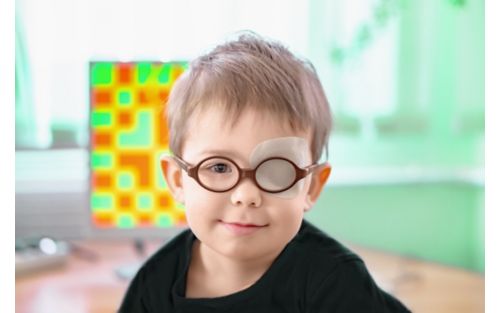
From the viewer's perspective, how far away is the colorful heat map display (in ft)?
5.60

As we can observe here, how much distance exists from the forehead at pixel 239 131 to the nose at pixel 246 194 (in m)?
0.03

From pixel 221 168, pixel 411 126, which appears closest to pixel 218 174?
pixel 221 168

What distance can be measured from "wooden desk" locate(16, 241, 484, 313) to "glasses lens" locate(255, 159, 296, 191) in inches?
27.7

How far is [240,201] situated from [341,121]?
4.95 ft

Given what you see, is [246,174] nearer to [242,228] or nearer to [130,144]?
[242,228]

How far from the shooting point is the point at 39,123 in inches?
84.5

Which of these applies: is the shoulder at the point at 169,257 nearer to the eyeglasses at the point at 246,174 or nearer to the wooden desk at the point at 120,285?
the eyeglasses at the point at 246,174

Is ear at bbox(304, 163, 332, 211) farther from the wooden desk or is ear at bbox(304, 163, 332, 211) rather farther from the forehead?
the wooden desk

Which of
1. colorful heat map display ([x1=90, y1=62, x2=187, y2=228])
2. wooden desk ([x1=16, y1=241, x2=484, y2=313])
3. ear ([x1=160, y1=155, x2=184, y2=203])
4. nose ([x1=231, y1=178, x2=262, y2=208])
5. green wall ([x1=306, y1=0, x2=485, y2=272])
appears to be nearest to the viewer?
nose ([x1=231, y1=178, x2=262, y2=208])

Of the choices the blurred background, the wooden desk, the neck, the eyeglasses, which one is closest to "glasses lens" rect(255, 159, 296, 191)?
the eyeglasses

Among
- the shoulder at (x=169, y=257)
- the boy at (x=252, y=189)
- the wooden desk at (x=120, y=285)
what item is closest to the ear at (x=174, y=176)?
the boy at (x=252, y=189)

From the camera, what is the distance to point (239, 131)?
96 cm

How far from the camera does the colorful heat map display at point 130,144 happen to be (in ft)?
5.60

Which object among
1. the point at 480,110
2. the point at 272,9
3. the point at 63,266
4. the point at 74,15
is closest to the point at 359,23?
the point at 272,9
